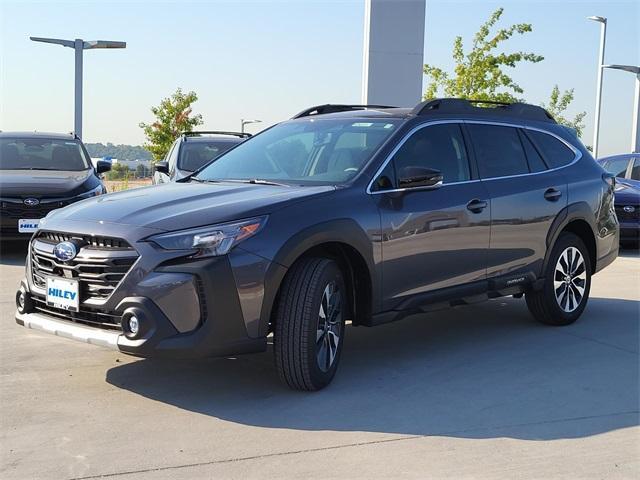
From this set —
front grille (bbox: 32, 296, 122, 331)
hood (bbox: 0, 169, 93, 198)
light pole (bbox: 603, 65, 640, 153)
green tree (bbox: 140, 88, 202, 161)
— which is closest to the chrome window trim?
front grille (bbox: 32, 296, 122, 331)

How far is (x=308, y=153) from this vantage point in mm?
5699

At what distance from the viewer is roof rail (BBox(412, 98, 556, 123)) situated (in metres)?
5.87

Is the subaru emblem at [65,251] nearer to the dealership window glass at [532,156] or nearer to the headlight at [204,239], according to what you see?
the headlight at [204,239]

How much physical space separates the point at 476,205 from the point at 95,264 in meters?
2.74

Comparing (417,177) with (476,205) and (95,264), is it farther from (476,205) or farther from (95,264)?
(95,264)

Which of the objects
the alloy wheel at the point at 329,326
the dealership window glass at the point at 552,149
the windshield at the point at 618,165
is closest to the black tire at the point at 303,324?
the alloy wheel at the point at 329,326

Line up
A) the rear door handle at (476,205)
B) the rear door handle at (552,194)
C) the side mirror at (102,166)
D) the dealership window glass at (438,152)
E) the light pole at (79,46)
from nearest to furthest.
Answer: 1. the dealership window glass at (438,152)
2. the rear door handle at (476,205)
3. the rear door handle at (552,194)
4. the side mirror at (102,166)
5. the light pole at (79,46)

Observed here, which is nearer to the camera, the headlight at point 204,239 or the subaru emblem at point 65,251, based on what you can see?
the headlight at point 204,239

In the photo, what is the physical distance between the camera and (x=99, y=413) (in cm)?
446

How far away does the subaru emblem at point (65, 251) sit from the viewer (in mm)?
4594

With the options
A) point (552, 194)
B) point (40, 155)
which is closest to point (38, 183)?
point (40, 155)

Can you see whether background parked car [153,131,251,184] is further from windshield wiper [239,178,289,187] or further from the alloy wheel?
the alloy wheel

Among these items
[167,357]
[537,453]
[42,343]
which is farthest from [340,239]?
[42,343]

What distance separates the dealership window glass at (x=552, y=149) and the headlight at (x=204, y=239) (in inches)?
131
